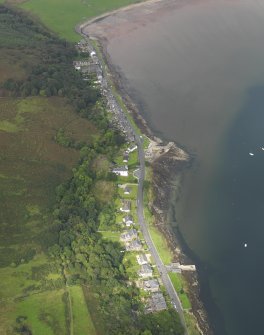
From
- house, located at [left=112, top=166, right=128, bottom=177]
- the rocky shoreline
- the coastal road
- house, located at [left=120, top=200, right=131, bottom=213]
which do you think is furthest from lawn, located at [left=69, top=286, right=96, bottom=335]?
house, located at [left=112, top=166, right=128, bottom=177]

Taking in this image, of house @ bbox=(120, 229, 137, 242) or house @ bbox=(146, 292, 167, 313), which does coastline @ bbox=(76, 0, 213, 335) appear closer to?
house @ bbox=(146, 292, 167, 313)

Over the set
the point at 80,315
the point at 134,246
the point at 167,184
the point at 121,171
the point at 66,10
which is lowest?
the point at 80,315

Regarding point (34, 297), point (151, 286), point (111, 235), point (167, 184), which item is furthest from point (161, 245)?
point (34, 297)

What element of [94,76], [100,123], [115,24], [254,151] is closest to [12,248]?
[100,123]

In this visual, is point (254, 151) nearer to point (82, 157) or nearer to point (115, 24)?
point (82, 157)

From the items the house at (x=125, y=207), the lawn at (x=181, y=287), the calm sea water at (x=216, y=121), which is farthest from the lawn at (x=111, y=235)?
the calm sea water at (x=216, y=121)

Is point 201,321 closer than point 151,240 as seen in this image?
Yes

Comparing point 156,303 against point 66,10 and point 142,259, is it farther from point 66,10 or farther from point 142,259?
point 66,10
